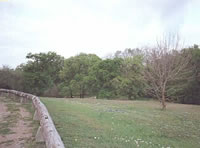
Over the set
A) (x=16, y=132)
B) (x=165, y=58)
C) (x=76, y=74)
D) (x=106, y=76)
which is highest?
(x=165, y=58)

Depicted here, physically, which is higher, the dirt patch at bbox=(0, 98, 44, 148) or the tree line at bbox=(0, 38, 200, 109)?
the tree line at bbox=(0, 38, 200, 109)

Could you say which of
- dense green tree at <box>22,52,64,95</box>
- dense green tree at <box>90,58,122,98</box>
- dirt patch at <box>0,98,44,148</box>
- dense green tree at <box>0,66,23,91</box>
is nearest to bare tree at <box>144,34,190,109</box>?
dense green tree at <box>90,58,122,98</box>

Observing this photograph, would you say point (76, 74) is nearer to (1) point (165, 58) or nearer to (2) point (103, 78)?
(2) point (103, 78)

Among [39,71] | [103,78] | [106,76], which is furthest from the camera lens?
[39,71]

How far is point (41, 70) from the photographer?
22391 mm

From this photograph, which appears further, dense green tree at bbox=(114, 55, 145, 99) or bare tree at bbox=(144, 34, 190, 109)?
dense green tree at bbox=(114, 55, 145, 99)

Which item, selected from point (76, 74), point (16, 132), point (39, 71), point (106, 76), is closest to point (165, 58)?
point (106, 76)

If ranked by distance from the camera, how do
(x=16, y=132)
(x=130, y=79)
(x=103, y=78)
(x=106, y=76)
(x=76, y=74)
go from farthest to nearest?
(x=76, y=74)
(x=103, y=78)
(x=106, y=76)
(x=130, y=79)
(x=16, y=132)

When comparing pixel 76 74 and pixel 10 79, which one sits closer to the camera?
pixel 10 79

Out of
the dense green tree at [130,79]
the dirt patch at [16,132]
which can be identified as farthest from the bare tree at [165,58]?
the dirt patch at [16,132]

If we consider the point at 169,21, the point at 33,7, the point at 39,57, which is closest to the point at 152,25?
the point at 169,21

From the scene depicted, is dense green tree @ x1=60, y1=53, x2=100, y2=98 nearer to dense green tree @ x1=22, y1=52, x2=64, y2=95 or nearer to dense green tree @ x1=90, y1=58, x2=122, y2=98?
dense green tree @ x1=90, y1=58, x2=122, y2=98

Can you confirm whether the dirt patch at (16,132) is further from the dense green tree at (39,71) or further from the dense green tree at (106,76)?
the dense green tree at (39,71)

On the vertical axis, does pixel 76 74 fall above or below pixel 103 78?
above
